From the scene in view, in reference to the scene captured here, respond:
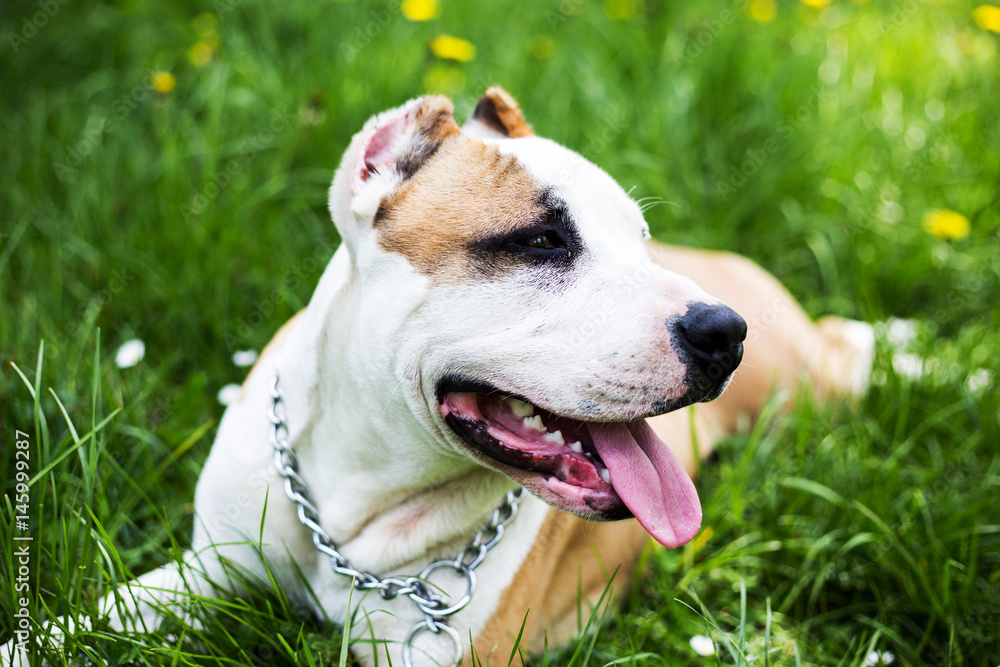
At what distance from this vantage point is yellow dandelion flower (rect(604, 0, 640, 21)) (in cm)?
528

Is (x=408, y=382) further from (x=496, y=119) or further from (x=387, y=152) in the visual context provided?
(x=496, y=119)

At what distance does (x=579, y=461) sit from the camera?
1867 millimetres

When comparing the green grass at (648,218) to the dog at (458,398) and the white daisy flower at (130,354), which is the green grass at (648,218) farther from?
the dog at (458,398)

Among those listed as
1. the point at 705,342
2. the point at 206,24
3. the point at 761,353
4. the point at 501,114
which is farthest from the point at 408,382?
the point at 206,24

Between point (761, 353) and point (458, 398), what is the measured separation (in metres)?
1.90

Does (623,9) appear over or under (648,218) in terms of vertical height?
over

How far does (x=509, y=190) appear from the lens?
1903 mm

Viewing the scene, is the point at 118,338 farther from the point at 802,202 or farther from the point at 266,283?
the point at 802,202

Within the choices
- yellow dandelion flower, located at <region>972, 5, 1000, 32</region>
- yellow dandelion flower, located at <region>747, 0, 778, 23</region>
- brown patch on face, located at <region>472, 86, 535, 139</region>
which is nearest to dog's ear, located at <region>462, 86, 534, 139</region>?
brown patch on face, located at <region>472, 86, 535, 139</region>

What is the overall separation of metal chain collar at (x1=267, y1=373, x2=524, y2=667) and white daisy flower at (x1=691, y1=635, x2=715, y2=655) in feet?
2.14

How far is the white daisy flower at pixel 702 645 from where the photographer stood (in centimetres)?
227

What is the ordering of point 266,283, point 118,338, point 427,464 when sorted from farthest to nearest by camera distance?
point 266,283 → point 118,338 → point 427,464

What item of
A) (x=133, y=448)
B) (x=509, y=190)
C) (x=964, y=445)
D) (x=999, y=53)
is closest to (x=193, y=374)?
(x=133, y=448)

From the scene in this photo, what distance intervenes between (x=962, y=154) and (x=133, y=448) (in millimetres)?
4699
